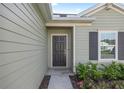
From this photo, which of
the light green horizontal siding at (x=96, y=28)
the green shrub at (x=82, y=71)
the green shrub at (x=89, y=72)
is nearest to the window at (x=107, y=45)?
the light green horizontal siding at (x=96, y=28)

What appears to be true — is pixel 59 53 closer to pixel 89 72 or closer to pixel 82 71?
pixel 82 71

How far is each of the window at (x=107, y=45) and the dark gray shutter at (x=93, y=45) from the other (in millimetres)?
195

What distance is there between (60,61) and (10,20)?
886 cm

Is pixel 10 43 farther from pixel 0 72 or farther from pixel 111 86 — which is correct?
pixel 111 86

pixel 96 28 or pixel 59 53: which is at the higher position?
pixel 96 28

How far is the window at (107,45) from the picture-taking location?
9469mm

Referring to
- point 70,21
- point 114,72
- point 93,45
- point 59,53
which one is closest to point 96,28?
→ point 93,45

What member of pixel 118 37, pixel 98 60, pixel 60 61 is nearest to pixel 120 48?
pixel 118 37

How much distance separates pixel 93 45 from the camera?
31.0 feet

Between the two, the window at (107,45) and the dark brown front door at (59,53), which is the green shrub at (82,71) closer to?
the window at (107,45)

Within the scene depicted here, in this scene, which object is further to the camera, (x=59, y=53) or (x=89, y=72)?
(x=59, y=53)

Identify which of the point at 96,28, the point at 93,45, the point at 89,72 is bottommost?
the point at 89,72

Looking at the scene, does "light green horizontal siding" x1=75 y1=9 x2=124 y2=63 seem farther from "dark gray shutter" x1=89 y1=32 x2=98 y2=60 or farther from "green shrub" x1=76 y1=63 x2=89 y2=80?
"green shrub" x1=76 y1=63 x2=89 y2=80

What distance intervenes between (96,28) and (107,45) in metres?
1.00
